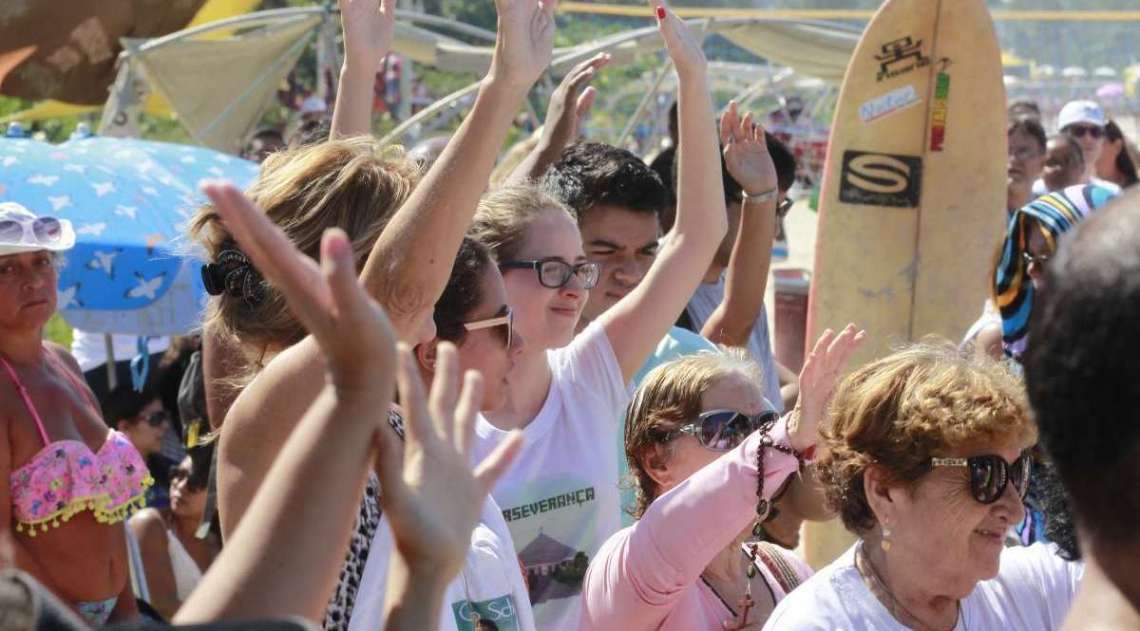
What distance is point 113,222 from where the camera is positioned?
5285 mm

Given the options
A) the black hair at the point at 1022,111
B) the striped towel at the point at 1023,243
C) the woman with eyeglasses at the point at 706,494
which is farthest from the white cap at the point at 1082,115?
the woman with eyeglasses at the point at 706,494

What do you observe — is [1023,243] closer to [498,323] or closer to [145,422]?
[498,323]

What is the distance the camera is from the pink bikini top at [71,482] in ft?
11.9

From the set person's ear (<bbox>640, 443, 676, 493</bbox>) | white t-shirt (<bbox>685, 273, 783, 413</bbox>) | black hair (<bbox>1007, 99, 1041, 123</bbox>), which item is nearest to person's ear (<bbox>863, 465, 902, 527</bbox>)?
person's ear (<bbox>640, 443, 676, 493</bbox>)

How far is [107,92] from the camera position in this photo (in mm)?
9820

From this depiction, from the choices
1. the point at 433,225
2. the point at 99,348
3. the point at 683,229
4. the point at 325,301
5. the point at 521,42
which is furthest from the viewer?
the point at 99,348

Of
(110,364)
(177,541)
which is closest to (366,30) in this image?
(177,541)

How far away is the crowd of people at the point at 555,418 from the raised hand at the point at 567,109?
14 mm

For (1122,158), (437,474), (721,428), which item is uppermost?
(437,474)

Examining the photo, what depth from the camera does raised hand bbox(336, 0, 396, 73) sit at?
2.88m

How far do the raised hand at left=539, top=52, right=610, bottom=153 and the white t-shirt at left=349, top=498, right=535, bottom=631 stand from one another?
6.29ft

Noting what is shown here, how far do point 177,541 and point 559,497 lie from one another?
8.93 feet

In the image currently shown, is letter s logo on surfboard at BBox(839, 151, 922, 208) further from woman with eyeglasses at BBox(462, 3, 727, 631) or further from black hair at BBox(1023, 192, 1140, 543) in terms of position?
black hair at BBox(1023, 192, 1140, 543)

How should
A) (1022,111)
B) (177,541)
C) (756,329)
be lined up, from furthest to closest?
(1022,111) < (177,541) < (756,329)
